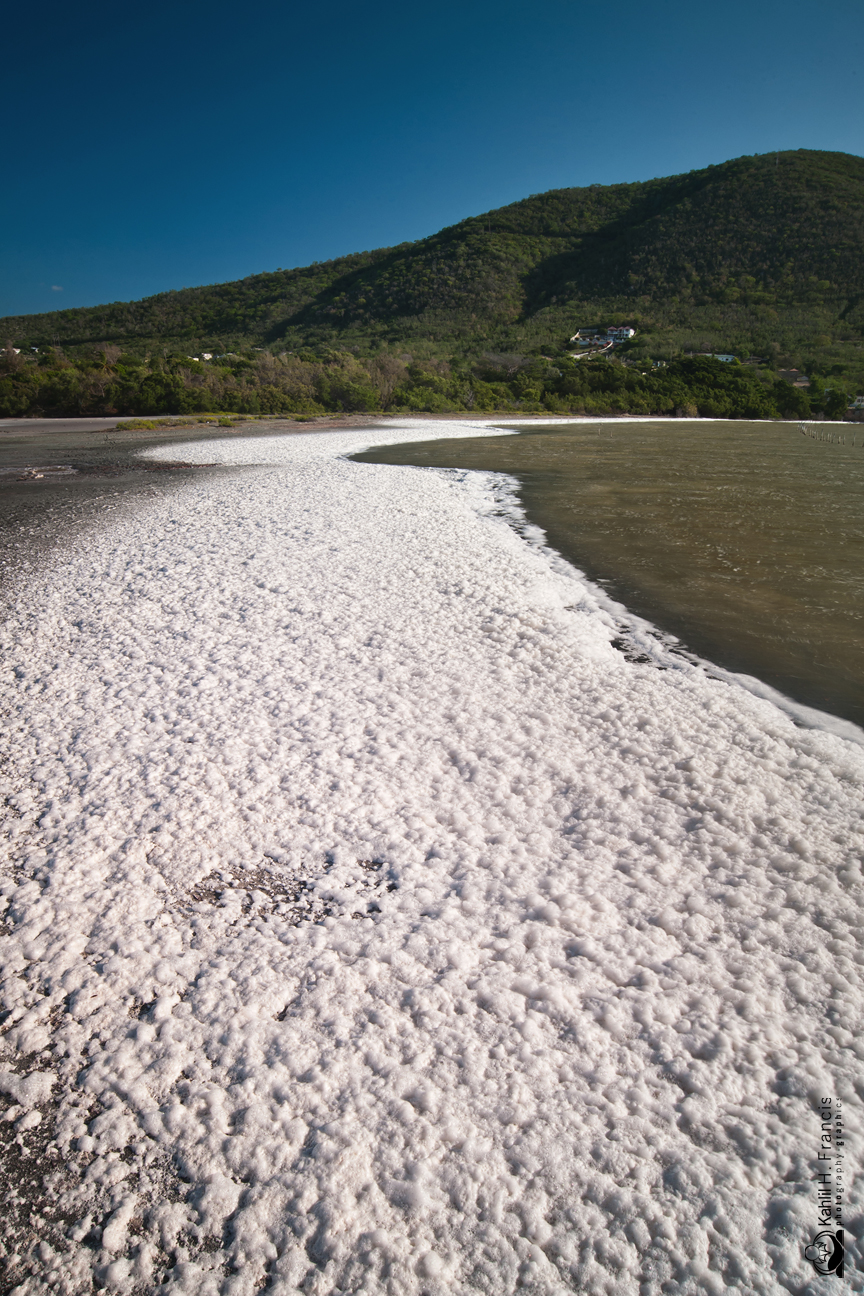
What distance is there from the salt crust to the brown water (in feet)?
2.92

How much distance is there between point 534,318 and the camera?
7219cm

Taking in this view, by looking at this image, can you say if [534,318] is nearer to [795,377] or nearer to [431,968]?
[795,377]

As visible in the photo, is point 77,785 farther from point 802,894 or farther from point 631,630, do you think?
point 631,630

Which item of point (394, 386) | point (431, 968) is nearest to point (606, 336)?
point (394, 386)

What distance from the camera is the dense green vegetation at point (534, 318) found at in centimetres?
3675

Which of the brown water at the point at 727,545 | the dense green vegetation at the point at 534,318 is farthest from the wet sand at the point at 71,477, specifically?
the dense green vegetation at the point at 534,318

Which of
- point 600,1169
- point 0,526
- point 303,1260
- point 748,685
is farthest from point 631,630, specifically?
point 0,526

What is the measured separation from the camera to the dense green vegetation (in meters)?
36.8

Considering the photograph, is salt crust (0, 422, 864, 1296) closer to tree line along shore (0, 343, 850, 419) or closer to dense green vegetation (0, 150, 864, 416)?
tree line along shore (0, 343, 850, 419)

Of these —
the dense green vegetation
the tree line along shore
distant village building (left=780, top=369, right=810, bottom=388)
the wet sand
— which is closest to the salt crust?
the wet sand

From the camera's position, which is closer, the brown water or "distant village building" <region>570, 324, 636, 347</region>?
the brown water

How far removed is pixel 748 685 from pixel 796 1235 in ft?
9.45

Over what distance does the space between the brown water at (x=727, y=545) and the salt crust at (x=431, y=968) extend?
89 cm

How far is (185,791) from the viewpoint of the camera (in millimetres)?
2740
